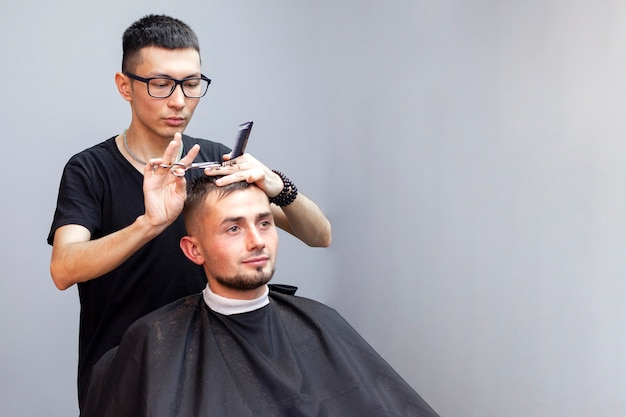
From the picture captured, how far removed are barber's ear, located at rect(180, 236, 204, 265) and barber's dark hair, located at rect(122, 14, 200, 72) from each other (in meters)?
0.49

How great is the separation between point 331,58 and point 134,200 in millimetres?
2262

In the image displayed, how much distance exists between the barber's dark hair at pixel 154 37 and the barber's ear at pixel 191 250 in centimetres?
49

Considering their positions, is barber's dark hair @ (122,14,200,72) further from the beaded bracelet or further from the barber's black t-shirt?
the beaded bracelet

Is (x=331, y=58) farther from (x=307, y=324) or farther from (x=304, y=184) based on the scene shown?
(x=307, y=324)

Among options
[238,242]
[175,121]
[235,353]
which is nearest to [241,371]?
[235,353]

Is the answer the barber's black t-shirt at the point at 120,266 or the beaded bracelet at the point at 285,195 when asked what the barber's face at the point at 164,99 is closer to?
the barber's black t-shirt at the point at 120,266

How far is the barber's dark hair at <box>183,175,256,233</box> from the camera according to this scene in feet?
6.81

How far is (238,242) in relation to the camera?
205 centimetres

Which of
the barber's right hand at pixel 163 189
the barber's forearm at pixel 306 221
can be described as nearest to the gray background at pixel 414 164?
the barber's forearm at pixel 306 221

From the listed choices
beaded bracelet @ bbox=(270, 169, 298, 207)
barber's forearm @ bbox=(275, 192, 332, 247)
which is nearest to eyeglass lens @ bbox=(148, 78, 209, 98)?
beaded bracelet @ bbox=(270, 169, 298, 207)

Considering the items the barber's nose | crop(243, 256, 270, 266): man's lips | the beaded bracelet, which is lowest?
crop(243, 256, 270, 266): man's lips

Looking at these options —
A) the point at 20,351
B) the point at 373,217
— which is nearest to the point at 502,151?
the point at 373,217

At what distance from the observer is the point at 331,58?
4199 mm

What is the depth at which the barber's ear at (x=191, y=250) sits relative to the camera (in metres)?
2.12
